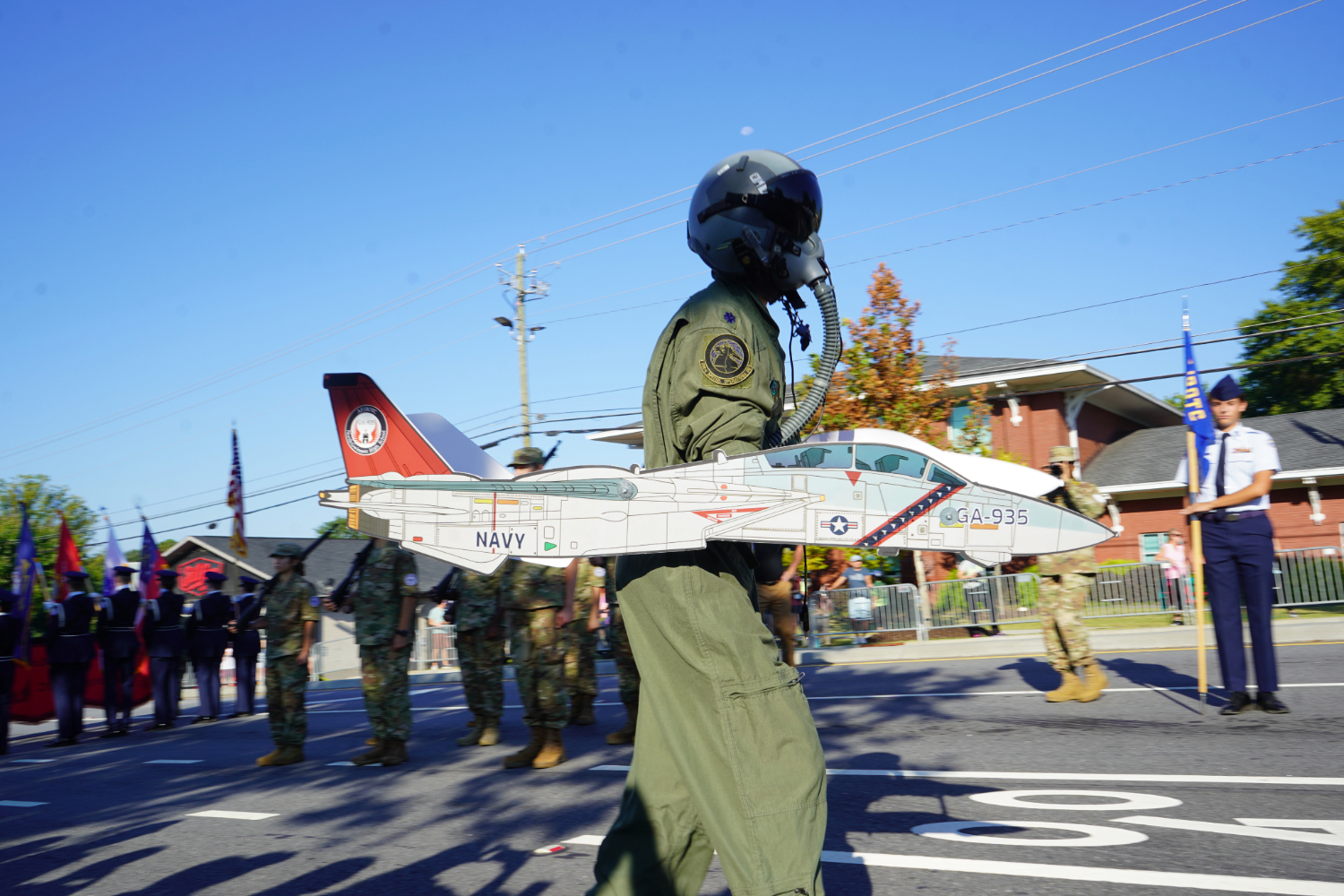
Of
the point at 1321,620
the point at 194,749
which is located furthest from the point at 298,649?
the point at 1321,620

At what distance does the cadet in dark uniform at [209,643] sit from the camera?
13594 mm

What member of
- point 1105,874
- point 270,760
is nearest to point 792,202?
point 1105,874

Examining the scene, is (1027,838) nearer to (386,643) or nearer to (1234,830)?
(1234,830)

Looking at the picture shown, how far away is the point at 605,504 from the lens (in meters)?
2.40

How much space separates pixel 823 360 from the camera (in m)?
2.53

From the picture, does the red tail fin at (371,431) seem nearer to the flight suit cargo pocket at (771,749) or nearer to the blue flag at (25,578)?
the flight suit cargo pocket at (771,749)

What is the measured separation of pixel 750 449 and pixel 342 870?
10.4 ft

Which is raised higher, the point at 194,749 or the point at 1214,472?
the point at 1214,472

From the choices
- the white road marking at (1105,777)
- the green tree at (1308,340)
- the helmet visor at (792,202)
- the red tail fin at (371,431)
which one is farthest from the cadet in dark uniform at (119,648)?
the green tree at (1308,340)

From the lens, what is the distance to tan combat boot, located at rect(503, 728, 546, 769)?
22.3 feet

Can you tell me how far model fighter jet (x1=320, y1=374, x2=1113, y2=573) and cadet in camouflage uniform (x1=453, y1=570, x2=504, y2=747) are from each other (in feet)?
19.4

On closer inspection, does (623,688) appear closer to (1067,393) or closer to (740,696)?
(740,696)

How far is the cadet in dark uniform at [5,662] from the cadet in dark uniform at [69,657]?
508 mm

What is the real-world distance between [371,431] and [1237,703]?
6.32m
